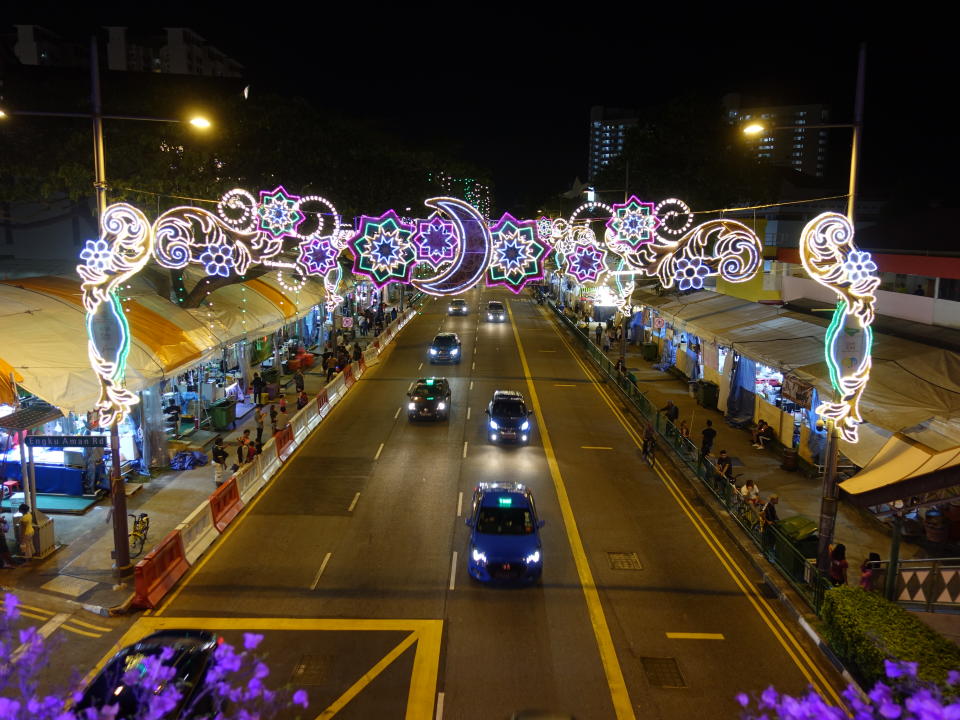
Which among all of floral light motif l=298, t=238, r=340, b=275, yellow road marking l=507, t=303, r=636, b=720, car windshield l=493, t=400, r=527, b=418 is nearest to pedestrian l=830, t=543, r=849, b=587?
yellow road marking l=507, t=303, r=636, b=720

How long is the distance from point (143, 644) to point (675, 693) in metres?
8.21

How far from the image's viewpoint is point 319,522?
17922 mm

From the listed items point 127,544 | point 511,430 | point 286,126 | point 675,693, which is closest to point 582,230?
point 511,430

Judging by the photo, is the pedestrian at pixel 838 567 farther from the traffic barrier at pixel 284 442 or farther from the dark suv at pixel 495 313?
the dark suv at pixel 495 313

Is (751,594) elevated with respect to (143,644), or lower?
lower

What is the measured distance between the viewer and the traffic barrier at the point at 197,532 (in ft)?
50.9

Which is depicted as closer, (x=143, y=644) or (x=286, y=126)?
(x=143, y=644)

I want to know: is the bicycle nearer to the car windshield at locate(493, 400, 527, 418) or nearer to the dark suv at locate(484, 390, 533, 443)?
the dark suv at locate(484, 390, 533, 443)

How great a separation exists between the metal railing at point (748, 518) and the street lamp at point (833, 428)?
0.51 metres

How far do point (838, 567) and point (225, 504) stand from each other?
14170 mm

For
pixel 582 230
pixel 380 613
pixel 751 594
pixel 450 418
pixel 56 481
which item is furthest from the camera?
pixel 450 418

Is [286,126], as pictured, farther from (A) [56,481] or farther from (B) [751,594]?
(B) [751,594]

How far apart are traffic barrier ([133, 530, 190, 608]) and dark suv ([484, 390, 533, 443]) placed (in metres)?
12.2

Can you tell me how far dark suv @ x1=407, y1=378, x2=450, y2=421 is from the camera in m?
27.6
